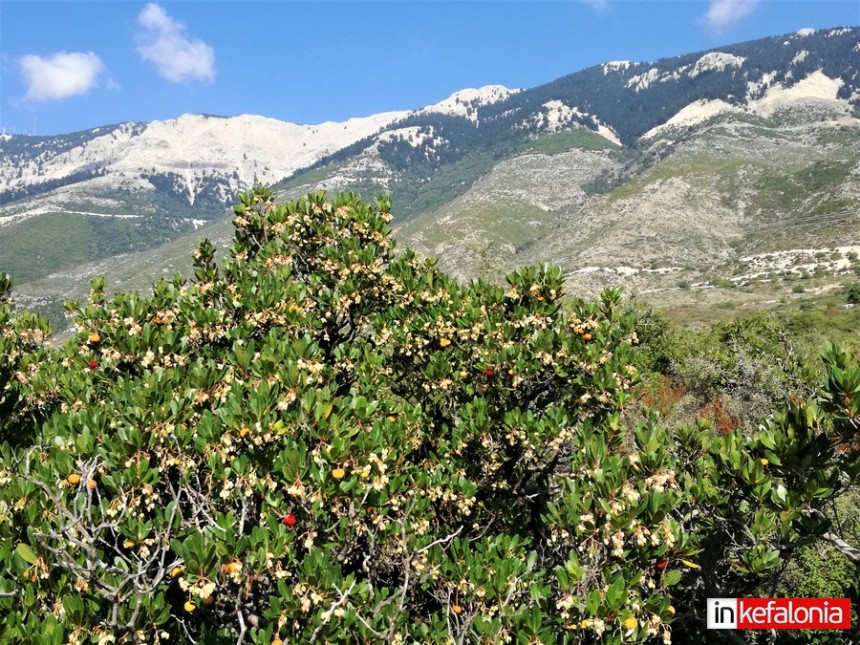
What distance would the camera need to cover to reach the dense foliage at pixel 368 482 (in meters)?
4.47

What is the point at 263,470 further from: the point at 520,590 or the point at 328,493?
the point at 520,590

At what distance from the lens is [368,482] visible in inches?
205

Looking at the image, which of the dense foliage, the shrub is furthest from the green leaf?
the shrub

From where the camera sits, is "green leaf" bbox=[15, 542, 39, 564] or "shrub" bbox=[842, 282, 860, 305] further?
"shrub" bbox=[842, 282, 860, 305]

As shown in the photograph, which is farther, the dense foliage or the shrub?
the shrub

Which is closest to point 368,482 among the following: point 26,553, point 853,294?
point 26,553

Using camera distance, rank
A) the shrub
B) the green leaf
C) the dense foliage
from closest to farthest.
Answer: the green leaf → the dense foliage → the shrub

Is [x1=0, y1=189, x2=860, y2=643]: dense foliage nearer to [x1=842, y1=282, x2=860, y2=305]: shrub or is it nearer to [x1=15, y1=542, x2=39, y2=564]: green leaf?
[x1=15, y1=542, x2=39, y2=564]: green leaf

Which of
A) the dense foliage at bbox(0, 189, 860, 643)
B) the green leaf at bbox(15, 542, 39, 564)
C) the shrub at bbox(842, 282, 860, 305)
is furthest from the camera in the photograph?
the shrub at bbox(842, 282, 860, 305)

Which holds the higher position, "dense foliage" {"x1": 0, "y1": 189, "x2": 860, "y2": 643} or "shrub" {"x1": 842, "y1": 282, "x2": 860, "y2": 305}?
"dense foliage" {"x1": 0, "y1": 189, "x2": 860, "y2": 643}

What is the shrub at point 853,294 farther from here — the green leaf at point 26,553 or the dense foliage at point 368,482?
the green leaf at point 26,553

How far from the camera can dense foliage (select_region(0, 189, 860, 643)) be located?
14.7 ft

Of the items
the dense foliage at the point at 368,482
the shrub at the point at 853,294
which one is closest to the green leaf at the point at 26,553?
the dense foliage at the point at 368,482

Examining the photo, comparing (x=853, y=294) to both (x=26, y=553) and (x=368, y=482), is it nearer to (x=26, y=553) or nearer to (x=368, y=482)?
(x=368, y=482)
